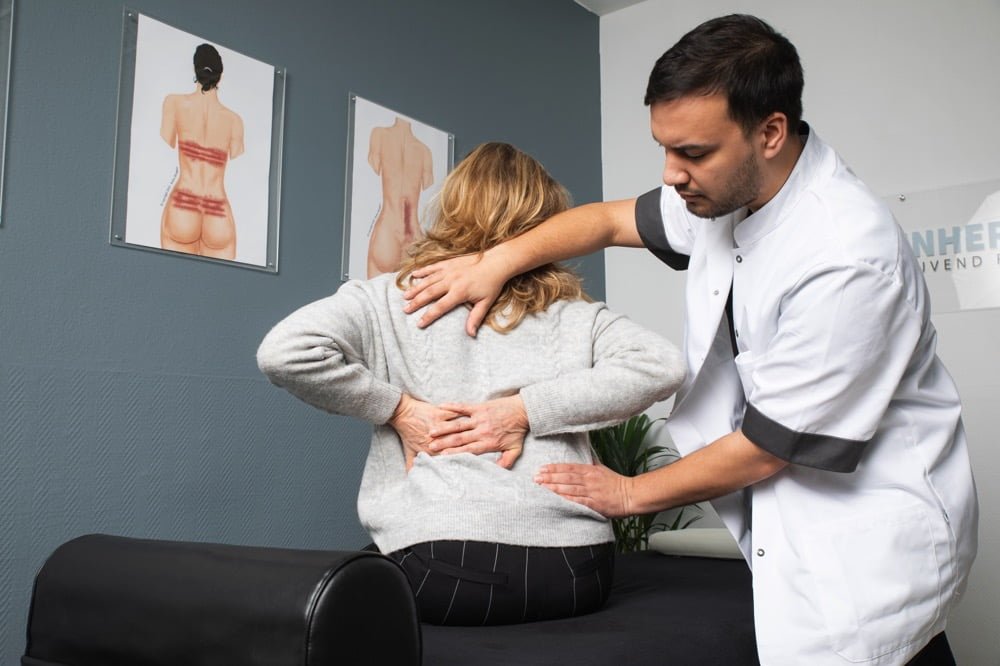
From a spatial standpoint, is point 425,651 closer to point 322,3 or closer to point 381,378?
point 381,378

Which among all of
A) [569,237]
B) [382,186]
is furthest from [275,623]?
[382,186]

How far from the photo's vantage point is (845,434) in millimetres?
1371

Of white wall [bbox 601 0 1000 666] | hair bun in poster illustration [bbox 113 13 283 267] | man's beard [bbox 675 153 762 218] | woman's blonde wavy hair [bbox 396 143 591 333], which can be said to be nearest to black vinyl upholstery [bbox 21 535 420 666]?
woman's blonde wavy hair [bbox 396 143 591 333]

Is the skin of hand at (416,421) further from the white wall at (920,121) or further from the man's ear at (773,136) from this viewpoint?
the white wall at (920,121)

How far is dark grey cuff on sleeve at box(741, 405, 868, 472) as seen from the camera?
1.37 meters

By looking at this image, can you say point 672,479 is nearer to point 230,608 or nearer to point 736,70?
point 736,70

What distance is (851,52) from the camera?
147 inches

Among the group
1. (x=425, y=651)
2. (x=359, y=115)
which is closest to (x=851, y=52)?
(x=359, y=115)

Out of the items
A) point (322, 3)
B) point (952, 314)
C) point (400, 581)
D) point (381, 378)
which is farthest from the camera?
point (952, 314)

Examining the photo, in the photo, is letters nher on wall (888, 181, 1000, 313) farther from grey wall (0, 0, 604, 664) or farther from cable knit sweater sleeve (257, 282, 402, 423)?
cable knit sweater sleeve (257, 282, 402, 423)

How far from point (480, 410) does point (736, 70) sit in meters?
0.68

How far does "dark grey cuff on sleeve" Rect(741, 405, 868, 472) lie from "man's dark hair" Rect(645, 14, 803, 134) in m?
0.48

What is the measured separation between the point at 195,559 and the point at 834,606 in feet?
3.07

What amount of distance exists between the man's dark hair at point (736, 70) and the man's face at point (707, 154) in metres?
0.02
